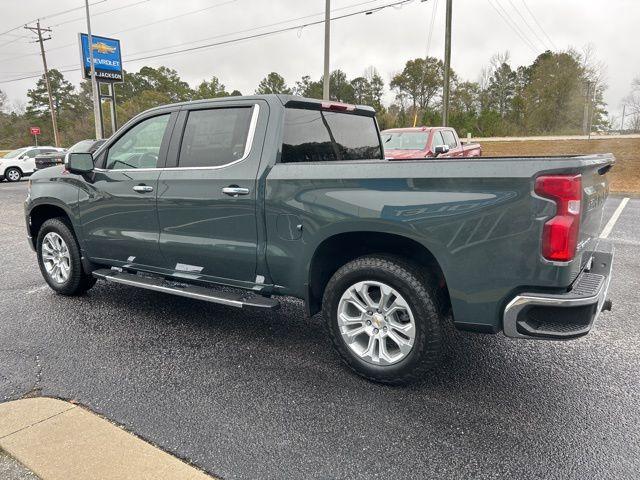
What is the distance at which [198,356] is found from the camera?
3639 mm

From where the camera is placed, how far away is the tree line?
46.9 meters

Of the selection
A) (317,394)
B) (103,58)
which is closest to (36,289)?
(317,394)

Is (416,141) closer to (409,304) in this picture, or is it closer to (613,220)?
(613,220)

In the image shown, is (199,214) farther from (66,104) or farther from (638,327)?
(66,104)

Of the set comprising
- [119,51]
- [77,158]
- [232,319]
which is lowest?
[232,319]

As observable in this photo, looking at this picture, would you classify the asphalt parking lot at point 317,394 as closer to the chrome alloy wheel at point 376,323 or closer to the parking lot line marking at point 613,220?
the chrome alloy wheel at point 376,323

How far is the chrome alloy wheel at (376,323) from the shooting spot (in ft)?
10.0

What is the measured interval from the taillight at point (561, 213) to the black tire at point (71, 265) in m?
4.32

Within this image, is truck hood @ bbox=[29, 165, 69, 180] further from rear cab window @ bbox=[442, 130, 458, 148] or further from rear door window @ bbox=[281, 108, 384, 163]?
rear cab window @ bbox=[442, 130, 458, 148]

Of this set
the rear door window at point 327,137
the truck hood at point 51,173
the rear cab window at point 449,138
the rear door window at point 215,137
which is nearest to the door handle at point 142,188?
the rear door window at point 215,137

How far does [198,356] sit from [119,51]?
99.3 feet

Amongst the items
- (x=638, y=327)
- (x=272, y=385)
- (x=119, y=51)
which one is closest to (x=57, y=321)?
(x=272, y=385)

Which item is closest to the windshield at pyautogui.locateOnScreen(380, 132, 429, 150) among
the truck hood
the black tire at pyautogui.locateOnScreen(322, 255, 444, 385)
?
the truck hood

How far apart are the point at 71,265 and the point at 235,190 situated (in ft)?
7.95
